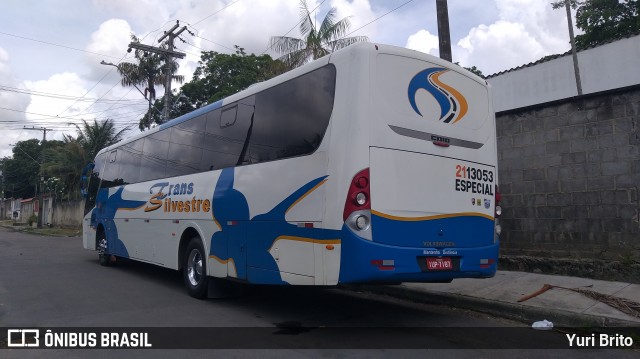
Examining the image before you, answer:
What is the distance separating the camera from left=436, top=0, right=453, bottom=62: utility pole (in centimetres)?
1048

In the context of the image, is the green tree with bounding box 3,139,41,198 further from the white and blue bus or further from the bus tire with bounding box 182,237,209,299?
the white and blue bus

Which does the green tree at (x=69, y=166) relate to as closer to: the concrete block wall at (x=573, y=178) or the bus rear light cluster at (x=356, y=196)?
the concrete block wall at (x=573, y=178)

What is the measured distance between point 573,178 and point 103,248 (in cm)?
1128

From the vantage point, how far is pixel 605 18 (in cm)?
2131

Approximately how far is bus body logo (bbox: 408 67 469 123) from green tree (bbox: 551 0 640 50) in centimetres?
1692

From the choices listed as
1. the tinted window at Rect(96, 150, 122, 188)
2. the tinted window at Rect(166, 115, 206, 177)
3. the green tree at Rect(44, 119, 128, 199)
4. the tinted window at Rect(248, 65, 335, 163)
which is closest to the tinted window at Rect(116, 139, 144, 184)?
the tinted window at Rect(96, 150, 122, 188)

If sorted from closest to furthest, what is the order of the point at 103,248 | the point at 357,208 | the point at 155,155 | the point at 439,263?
the point at 357,208 → the point at 439,263 → the point at 155,155 → the point at 103,248

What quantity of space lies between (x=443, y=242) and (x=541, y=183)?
13.0 ft

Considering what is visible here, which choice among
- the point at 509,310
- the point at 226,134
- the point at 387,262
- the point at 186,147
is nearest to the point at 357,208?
the point at 387,262

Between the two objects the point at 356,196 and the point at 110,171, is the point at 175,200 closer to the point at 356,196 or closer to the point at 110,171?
the point at 110,171

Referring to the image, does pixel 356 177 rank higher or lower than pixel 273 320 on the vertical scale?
higher

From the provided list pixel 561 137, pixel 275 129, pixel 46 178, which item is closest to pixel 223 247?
pixel 275 129

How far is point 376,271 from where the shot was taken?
19.4ft

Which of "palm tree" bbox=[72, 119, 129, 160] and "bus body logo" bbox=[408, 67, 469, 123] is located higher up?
"palm tree" bbox=[72, 119, 129, 160]
